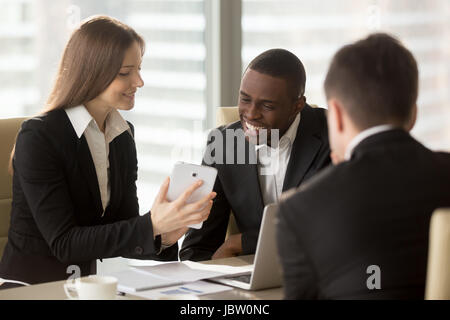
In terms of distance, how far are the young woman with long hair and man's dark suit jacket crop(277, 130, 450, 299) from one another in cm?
80

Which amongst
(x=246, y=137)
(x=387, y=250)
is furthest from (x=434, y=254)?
(x=246, y=137)

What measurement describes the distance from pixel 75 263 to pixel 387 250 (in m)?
1.33

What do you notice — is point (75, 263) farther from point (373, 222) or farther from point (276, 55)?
point (373, 222)

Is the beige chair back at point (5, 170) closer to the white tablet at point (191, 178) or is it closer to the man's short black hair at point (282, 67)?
the white tablet at point (191, 178)

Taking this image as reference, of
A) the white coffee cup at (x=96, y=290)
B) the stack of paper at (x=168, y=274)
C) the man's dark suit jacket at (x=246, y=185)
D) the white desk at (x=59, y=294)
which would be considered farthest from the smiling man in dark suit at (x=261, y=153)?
the white coffee cup at (x=96, y=290)

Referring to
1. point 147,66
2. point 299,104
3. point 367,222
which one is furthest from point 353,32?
point 367,222

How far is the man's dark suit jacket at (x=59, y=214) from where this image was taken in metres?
2.24

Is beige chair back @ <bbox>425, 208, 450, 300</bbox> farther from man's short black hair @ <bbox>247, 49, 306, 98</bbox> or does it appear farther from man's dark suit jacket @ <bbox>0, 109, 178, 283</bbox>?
man's short black hair @ <bbox>247, 49, 306, 98</bbox>

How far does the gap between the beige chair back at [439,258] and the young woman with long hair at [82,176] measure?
0.88 m

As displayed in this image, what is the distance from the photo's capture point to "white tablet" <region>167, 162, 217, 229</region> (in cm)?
210

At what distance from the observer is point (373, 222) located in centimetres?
135

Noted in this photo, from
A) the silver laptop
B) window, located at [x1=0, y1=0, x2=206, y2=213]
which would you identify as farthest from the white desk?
window, located at [x1=0, y1=0, x2=206, y2=213]
